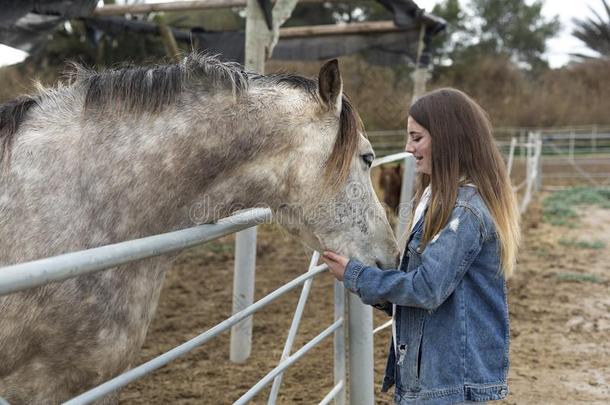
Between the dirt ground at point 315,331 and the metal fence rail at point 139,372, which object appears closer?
the metal fence rail at point 139,372

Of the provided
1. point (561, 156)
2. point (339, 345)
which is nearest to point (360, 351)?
point (339, 345)

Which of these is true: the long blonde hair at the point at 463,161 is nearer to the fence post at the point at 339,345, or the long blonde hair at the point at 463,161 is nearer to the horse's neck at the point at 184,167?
the horse's neck at the point at 184,167

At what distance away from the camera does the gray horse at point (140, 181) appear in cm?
163

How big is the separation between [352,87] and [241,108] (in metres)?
13.6

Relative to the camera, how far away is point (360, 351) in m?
2.54

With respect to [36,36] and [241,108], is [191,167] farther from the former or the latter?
[36,36]

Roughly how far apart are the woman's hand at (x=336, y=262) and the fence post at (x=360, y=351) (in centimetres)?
75

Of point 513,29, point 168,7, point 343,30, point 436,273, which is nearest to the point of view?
point 436,273

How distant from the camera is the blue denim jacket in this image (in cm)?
161

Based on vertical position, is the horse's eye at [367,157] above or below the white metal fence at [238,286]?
above

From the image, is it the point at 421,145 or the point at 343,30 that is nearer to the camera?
the point at 421,145

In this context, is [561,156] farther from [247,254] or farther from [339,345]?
[339,345]

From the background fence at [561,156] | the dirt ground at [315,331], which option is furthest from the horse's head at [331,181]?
the background fence at [561,156]

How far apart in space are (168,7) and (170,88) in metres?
3.15
